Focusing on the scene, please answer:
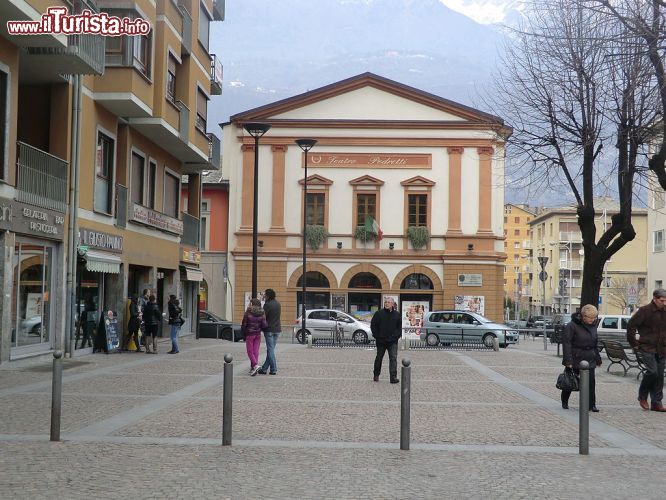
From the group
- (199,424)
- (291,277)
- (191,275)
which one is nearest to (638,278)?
(291,277)

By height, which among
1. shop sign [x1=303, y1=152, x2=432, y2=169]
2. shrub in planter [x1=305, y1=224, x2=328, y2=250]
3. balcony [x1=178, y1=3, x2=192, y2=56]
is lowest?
shrub in planter [x1=305, y1=224, x2=328, y2=250]

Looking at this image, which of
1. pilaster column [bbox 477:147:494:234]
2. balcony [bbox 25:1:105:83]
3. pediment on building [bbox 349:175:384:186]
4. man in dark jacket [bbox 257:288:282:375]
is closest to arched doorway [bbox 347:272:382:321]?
pediment on building [bbox 349:175:384:186]

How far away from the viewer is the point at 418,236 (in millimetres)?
52844

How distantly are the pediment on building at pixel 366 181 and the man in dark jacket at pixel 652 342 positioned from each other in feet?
131

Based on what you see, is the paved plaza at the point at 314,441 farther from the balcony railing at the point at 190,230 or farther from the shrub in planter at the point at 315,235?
the shrub in planter at the point at 315,235

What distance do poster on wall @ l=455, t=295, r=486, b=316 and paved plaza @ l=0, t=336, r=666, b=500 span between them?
111ft

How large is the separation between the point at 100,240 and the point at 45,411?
12.3 m

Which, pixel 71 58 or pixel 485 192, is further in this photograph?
pixel 485 192

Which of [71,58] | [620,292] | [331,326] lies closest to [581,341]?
[71,58]

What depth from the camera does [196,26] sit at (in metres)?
32.0

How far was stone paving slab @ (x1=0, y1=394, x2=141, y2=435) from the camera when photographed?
1095 centimetres

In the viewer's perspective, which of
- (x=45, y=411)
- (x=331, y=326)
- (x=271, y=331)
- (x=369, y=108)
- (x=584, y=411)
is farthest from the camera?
(x=369, y=108)

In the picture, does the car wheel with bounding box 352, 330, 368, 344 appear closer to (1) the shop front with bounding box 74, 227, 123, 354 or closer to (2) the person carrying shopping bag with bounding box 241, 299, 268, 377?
(1) the shop front with bounding box 74, 227, 123, 354

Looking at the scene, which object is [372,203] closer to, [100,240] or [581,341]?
[100,240]
